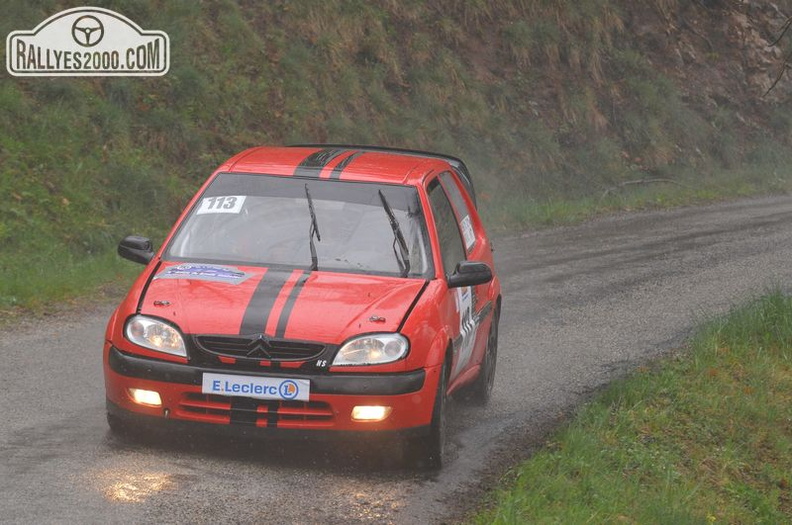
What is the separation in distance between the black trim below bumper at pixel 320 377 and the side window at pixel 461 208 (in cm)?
221

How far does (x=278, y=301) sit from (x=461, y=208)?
2.64 meters

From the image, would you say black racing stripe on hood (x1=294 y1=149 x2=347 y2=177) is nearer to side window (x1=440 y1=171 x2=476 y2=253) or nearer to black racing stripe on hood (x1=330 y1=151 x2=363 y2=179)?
black racing stripe on hood (x1=330 y1=151 x2=363 y2=179)

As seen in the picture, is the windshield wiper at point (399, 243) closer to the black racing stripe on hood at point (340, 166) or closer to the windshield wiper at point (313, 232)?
the black racing stripe on hood at point (340, 166)

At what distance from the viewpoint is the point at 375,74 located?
21.9 meters

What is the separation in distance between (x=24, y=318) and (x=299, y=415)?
5.26 meters

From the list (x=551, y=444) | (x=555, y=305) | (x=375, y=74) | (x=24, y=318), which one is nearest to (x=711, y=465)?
(x=551, y=444)

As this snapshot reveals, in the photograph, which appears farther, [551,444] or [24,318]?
[24,318]

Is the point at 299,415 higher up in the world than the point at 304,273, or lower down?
lower down

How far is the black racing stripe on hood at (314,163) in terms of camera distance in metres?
8.41

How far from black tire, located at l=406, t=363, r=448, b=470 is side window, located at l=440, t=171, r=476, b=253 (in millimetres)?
1951

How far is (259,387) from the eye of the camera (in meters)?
6.85

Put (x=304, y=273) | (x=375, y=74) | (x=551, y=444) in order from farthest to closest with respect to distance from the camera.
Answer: (x=375, y=74) → (x=551, y=444) → (x=304, y=273)

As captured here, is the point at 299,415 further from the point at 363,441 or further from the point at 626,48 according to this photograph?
the point at 626,48

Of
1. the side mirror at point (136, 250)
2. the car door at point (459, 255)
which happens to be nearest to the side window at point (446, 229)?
the car door at point (459, 255)
